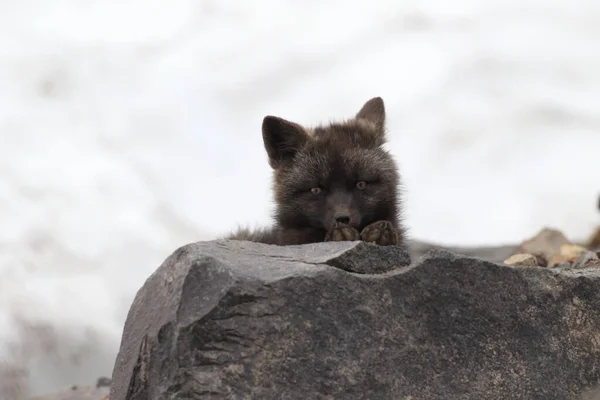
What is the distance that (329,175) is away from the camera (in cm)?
677

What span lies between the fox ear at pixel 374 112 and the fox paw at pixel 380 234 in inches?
75.5

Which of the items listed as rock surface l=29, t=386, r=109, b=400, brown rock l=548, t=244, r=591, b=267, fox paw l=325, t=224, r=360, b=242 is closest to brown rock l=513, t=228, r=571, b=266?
brown rock l=548, t=244, r=591, b=267

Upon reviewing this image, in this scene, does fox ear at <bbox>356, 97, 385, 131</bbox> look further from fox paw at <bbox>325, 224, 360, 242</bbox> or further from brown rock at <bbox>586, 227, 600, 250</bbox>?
brown rock at <bbox>586, 227, 600, 250</bbox>

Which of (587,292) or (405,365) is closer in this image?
(405,365)

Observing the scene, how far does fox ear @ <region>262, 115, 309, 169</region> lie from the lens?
7016mm

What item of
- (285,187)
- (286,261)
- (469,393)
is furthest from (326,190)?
(469,393)

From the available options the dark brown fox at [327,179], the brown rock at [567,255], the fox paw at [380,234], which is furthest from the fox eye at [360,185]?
the brown rock at [567,255]

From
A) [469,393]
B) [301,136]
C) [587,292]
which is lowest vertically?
[469,393]

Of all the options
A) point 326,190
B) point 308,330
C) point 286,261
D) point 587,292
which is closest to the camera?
point 308,330

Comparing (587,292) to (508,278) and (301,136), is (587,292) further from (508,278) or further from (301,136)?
(301,136)

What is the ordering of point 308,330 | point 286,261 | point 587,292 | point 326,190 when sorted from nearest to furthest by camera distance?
point 308,330 < point 286,261 < point 587,292 < point 326,190

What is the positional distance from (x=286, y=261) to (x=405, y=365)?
85 centimetres

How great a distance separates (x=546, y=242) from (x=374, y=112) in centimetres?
280

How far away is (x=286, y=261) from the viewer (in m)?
4.75
